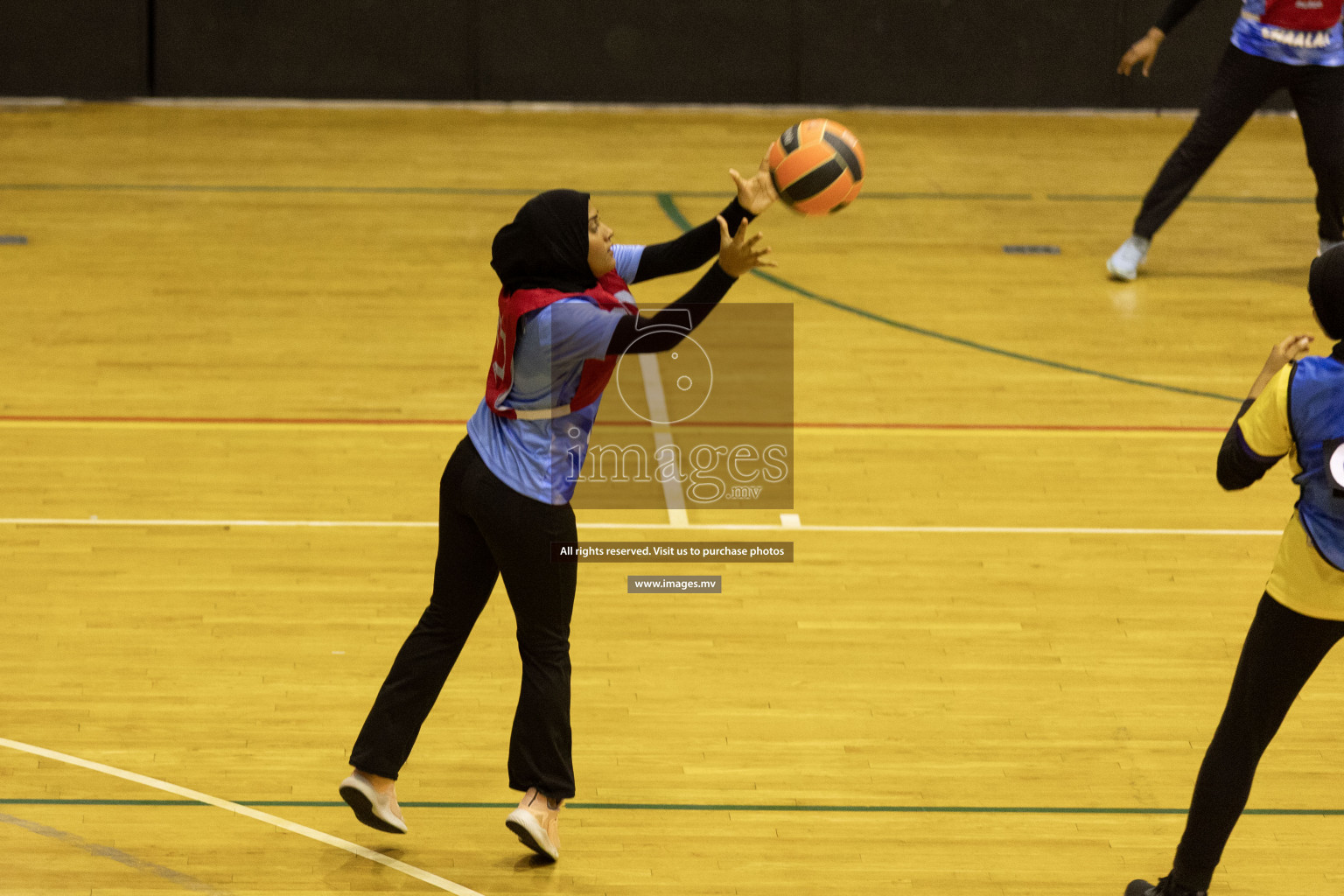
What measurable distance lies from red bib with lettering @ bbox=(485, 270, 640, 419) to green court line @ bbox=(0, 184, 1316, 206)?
610 cm

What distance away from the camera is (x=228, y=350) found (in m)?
6.95

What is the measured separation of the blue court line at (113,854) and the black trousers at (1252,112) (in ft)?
19.9

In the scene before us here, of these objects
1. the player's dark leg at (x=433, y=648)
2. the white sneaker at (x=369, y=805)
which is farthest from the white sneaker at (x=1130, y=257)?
the white sneaker at (x=369, y=805)

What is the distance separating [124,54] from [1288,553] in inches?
415

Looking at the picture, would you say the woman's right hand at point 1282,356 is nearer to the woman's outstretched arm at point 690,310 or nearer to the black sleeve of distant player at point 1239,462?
the black sleeve of distant player at point 1239,462

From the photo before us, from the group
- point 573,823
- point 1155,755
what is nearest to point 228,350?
point 573,823

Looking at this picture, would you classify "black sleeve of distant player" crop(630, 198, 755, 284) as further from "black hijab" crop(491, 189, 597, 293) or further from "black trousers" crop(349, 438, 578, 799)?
"black trousers" crop(349, 438, 578, 799)

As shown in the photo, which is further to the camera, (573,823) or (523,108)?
(523,108)

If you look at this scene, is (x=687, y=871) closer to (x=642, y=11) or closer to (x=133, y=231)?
(x=133, y=231)

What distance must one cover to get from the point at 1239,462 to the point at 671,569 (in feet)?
8.31

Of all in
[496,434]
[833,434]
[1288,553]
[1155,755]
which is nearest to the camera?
[1288,553]

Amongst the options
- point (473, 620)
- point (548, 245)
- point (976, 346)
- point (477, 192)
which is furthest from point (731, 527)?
point (477, 192)

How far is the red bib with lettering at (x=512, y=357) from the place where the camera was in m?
3.29

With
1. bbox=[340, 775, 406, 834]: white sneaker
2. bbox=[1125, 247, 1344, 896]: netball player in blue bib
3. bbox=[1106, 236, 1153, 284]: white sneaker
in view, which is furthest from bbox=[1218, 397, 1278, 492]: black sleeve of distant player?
bbox=[1106, 236, 1153, 284]: white sneaker
